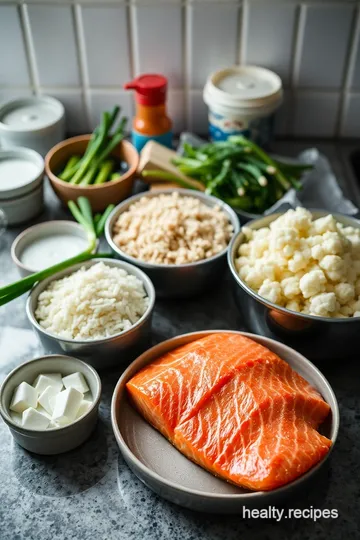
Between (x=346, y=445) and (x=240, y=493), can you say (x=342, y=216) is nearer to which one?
(x=346, y=445)

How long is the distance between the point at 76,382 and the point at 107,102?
1.00 meters

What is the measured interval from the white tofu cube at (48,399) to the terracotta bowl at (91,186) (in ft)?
1.95

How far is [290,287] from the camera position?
1165 millimetres

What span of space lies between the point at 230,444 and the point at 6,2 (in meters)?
1.33

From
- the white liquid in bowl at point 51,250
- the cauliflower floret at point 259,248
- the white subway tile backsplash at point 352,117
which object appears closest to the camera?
the cauliflower floret at point 259,248

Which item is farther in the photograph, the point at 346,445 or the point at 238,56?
the point at 238,56

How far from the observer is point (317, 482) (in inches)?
40.0

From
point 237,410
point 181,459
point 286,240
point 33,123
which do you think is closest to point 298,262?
point 286,240

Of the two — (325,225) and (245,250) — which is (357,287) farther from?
(245,250)

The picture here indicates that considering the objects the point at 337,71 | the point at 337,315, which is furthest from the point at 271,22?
the point at 337,315

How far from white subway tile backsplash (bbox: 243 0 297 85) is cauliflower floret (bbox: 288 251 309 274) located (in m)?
0.74

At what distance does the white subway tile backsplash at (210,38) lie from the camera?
5.25 feet

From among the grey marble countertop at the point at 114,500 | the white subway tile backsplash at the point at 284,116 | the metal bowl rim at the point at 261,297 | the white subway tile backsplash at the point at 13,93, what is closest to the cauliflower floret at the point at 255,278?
the metal bowl rim at the point at 261,297

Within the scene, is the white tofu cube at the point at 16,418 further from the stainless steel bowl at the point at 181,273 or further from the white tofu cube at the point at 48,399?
the stainless steel bowl at the point at 181,273
